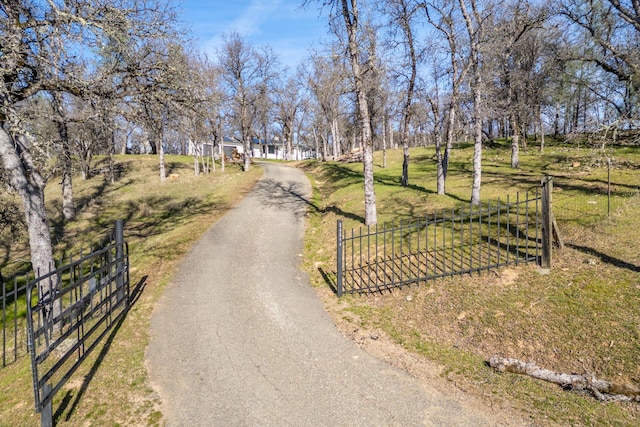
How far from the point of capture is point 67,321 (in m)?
A: 7.75

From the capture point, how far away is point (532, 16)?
16969mm

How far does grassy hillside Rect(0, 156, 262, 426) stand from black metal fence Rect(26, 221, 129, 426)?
0.26 metres

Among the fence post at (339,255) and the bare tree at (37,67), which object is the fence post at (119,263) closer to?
the bare tree at (37,67)

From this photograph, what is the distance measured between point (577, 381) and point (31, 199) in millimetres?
9975

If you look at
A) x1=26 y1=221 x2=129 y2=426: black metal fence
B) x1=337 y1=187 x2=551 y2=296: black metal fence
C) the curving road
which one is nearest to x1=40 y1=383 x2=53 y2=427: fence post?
x1=26 y1=221 x2=129 y2=426: black metal fence

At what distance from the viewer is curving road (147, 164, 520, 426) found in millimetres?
4348

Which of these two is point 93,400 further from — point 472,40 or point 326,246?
point 472,40

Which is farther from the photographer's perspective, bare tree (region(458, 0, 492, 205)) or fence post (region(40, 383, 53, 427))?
bare tree (region(458, 0, 492, 205))

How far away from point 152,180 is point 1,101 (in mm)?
24637

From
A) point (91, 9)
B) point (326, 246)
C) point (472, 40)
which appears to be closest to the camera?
point (91, 9)

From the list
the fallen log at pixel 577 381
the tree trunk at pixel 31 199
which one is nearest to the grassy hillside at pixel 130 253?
the tree trunk at pixel 31 199

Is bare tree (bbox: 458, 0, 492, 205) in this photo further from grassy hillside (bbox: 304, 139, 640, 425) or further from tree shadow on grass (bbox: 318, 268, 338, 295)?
tree shadow on grass (bbox: 318, 268, 338, 295)

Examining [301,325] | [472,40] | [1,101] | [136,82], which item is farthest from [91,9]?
[472,40]

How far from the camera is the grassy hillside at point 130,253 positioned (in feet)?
15.1
